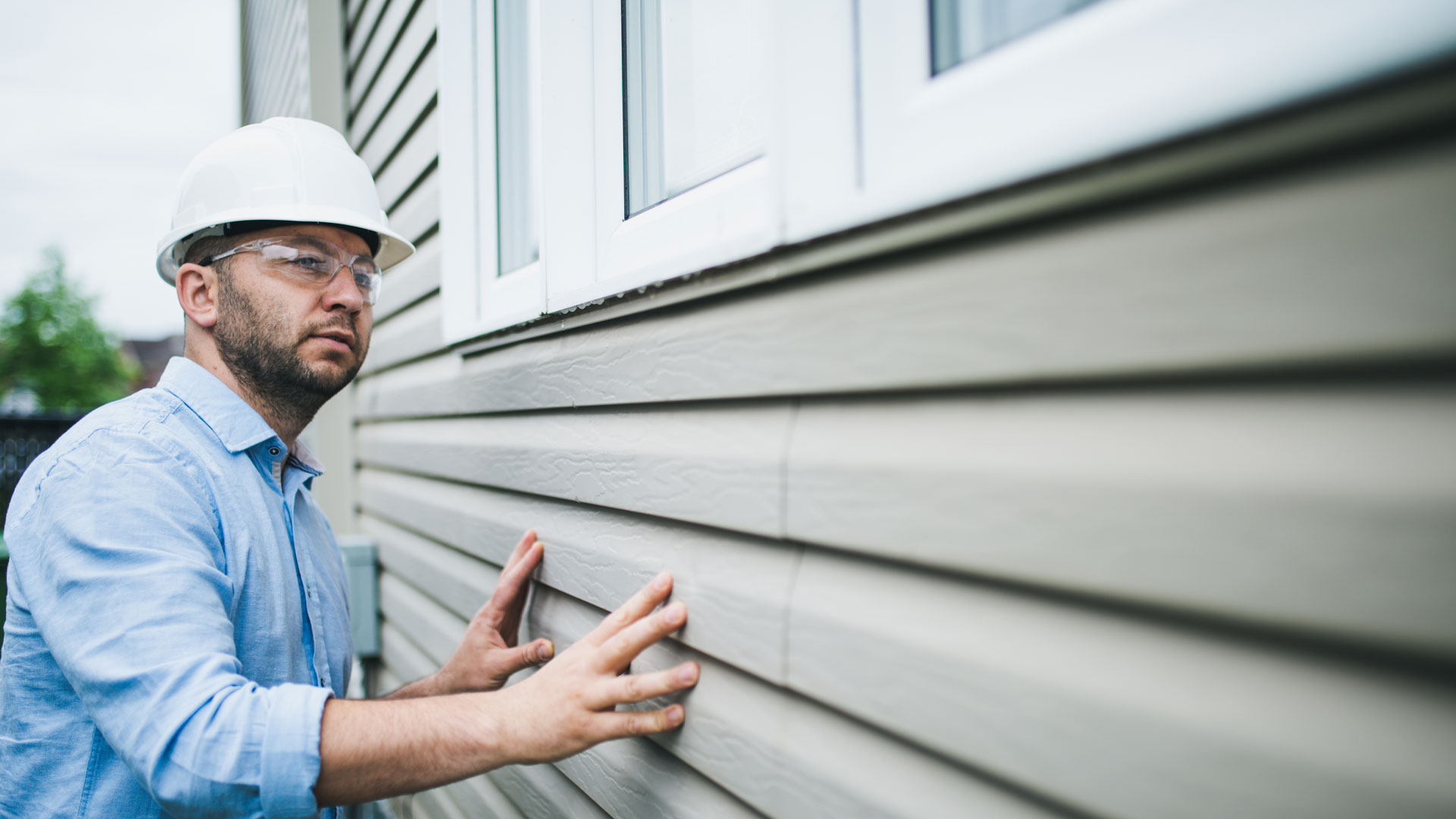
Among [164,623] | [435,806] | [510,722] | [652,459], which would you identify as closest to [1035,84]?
[652,459]

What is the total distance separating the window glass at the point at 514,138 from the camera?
7.72 ft

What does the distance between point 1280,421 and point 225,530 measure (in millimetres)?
1847

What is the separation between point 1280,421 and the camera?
1.98 feet

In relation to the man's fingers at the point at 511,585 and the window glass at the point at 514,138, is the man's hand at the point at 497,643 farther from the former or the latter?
the window glass at the point at 514,138

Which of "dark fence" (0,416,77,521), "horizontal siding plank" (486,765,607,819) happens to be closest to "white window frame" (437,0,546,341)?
"horizontal siding plank" (486,765,607,819)

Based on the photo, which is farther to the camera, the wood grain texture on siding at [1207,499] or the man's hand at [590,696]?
the man's hand at [590,696]

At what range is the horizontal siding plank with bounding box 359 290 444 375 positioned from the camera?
9.25 ft

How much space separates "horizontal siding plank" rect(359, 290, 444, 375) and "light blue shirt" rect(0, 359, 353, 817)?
3.14ft

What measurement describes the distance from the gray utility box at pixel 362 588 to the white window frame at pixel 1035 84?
322 centimetres

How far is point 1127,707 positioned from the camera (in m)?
0.69

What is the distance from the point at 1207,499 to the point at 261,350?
199cm

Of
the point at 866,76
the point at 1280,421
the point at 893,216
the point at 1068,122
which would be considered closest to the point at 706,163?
the point at 866,76

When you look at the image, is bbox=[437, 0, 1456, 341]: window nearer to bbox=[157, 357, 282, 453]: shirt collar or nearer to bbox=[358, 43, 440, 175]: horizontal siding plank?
bbox=[157, 357, 282, 453]: shirt collar

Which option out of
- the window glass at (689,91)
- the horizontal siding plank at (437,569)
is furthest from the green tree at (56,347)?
the window glass at (689,91)
